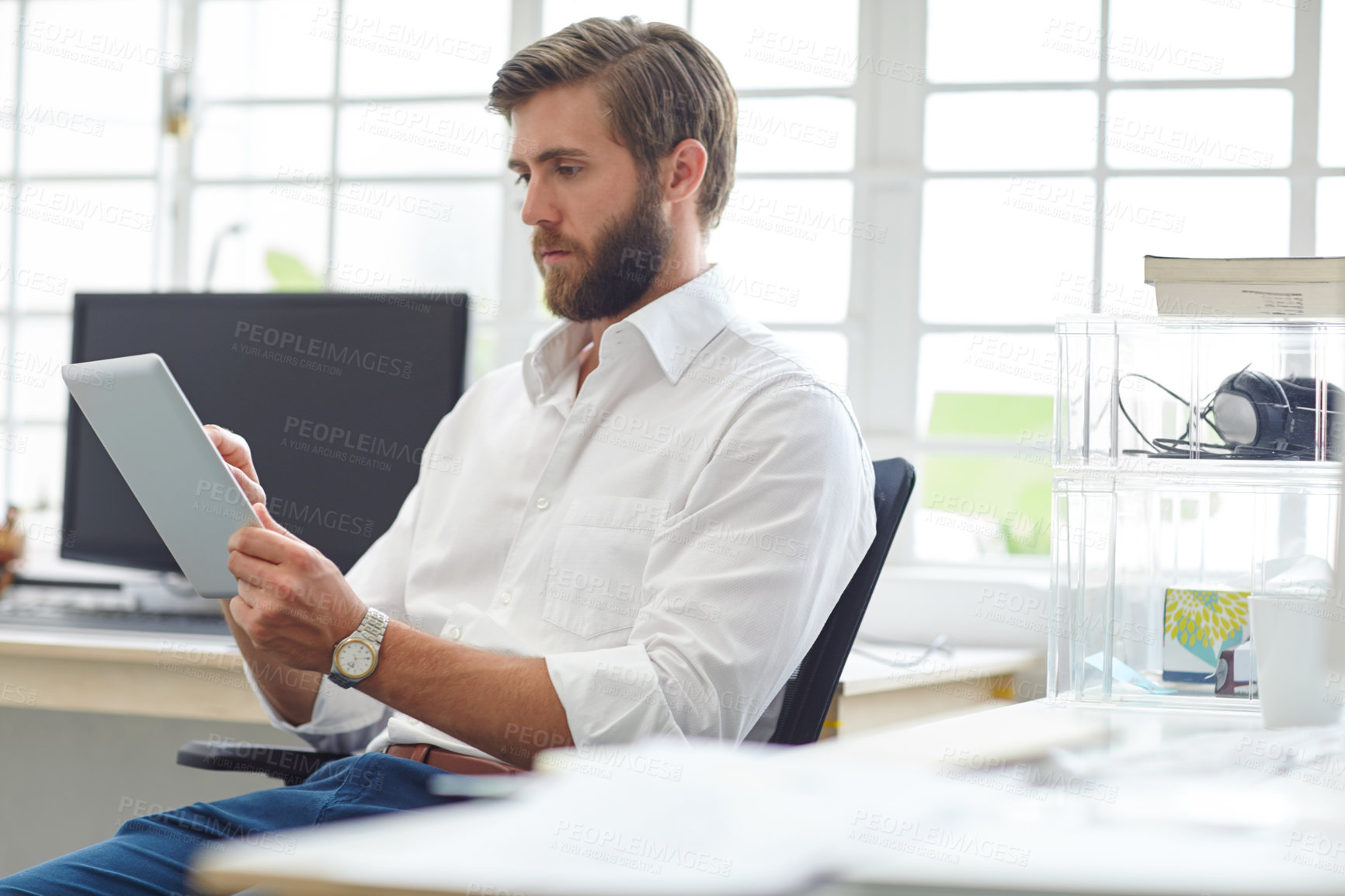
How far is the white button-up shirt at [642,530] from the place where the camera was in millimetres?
1128

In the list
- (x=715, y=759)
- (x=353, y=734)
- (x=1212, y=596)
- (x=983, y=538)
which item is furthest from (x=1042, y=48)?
(x=715, y=759)

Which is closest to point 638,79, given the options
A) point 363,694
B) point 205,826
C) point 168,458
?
point 168,458

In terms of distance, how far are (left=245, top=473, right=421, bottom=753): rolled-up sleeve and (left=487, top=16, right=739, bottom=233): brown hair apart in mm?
533

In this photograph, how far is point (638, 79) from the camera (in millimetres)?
1449

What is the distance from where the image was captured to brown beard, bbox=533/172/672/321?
146 cm

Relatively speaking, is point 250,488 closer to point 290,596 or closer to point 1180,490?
point 290,596

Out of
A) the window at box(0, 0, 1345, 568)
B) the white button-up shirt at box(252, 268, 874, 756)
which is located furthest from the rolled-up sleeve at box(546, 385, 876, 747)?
the window at box(0, 0, 1345, 568)

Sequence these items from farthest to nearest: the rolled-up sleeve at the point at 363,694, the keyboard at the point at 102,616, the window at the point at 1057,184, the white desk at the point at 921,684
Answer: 1. the window at the point at 1057,184
2. the keyboard at the point at 102,616
3. the white desk at the point at 921,684
4. the rolled-up sleeve at the point at 363,694

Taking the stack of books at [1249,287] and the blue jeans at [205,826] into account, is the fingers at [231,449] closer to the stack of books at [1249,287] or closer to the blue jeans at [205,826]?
the blue jeans at [205,826]

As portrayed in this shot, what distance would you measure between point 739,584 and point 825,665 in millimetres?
123

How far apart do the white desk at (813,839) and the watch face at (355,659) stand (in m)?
0.70

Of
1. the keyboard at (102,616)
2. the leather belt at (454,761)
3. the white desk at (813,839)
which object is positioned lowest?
the leather belt at (454,761)

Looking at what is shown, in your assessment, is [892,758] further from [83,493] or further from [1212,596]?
[83,493]

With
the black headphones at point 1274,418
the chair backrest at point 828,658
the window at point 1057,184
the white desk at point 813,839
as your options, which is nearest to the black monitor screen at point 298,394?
the chair backrest at point 828,658
